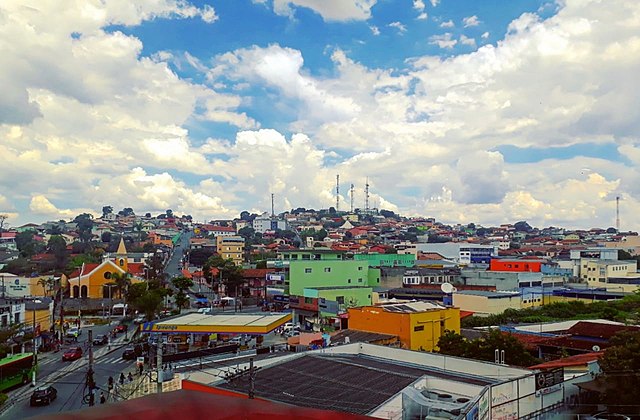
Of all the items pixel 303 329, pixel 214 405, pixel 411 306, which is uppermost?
pixel 214 405

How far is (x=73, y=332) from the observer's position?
32594mm

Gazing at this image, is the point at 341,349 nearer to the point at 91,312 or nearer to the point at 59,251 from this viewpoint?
the point at 91,312

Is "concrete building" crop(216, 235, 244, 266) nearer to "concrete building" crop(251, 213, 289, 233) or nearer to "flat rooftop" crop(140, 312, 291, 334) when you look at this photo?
"flat rooftop" crop(140, 312, 291, 334)

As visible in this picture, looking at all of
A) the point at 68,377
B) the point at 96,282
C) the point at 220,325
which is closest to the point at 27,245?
the point at 96,282

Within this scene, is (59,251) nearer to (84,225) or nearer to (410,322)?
(410,322)

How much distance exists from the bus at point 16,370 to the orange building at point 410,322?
1343 centimetres

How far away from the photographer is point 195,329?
25781mm

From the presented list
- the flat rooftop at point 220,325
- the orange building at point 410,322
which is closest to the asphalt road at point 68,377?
the flat rooftop at point 220,325

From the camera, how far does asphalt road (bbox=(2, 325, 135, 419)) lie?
17.5 m

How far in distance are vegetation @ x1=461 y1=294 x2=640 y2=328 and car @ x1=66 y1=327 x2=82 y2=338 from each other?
2199cm

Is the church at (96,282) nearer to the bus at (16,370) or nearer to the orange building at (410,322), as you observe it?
the bus at (16,370)

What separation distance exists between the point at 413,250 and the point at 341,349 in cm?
5614

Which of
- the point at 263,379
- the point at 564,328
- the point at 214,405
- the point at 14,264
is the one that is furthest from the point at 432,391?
the point at 14,264

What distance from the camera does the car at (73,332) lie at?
105ft
